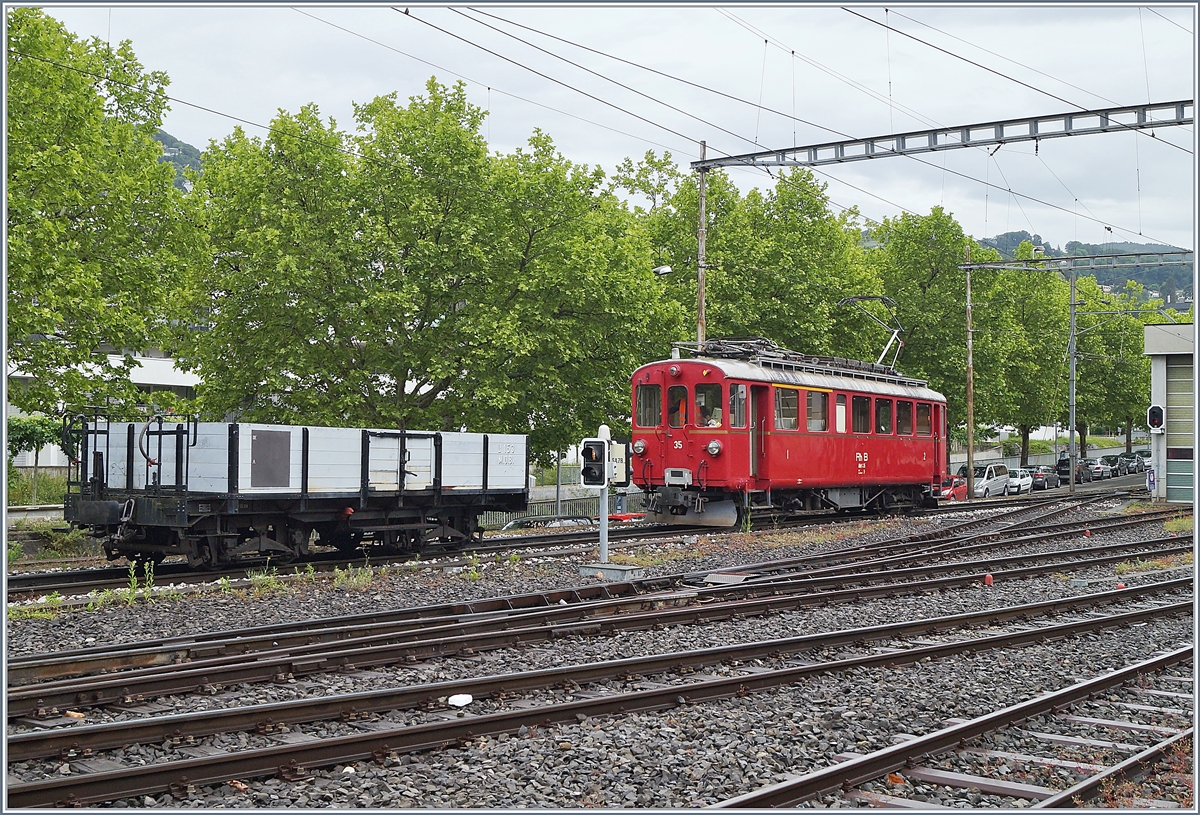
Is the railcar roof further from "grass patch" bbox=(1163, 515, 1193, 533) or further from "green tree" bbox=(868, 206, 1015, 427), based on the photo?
"green tree" bbox=(868, 206, 1015, 427)

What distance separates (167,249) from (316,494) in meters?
10.0

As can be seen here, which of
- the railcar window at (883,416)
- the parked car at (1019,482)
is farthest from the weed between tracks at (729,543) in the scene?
the parked car at (1019,482)

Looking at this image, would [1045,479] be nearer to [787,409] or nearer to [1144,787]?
[787,409]

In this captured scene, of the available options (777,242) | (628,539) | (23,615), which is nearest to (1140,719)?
(23,615)

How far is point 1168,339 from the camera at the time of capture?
36.9m

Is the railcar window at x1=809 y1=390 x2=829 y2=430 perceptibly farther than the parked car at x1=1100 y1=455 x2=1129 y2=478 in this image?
No

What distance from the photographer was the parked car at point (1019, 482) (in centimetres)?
5022

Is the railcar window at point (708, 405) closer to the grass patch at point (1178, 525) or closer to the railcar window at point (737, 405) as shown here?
the railcar window at point (737, 405)

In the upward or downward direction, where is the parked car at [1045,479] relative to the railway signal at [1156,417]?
downward

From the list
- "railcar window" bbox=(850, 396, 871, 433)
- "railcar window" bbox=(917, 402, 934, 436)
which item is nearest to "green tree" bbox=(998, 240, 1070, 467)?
"railcar window" bbox=(917, 402, 934, 436)

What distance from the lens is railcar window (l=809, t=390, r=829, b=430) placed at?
24000 mm

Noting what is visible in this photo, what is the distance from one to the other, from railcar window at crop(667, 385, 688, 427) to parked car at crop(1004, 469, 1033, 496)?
31.8 metres

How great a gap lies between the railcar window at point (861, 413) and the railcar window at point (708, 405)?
481 cm

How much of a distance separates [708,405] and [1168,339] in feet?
73.6
